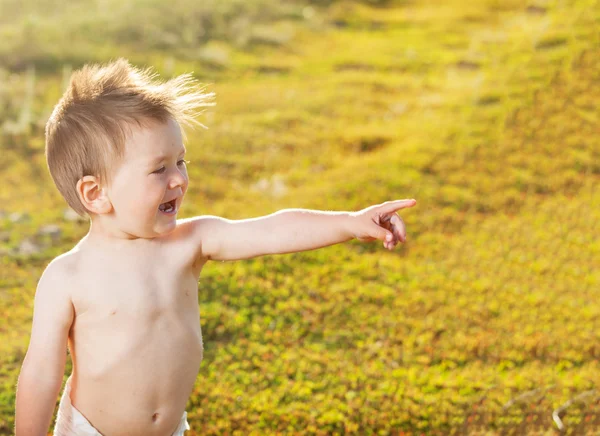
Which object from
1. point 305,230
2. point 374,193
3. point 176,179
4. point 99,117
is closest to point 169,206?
point 176,179

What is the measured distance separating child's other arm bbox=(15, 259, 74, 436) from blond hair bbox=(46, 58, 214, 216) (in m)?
0.29

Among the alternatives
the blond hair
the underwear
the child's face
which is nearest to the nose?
the child's face

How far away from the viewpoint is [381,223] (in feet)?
8.53

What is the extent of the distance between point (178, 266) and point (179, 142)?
0.42m

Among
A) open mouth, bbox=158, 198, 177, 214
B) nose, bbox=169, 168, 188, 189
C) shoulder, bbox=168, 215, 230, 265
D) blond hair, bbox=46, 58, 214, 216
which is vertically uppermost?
blond hair, bbox=46, 58, 214, 216

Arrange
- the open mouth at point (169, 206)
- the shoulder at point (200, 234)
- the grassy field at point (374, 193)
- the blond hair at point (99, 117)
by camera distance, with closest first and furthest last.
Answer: the blond hair at point (99, 117) → the open mouth at point (169, 206) → the shoulder at point (200, 234) → the grassy field at point (374, 193)

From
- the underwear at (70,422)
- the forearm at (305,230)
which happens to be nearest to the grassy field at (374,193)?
the underwear at (70,422)

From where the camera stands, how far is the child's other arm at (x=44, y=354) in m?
2.49

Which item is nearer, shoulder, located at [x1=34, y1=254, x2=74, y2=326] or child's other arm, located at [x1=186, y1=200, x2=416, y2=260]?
shoulder, located at [x1=34, y1=254, x2=74, y2=326]

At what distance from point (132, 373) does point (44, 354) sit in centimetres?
28

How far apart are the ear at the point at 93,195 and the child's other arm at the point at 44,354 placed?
212 mm

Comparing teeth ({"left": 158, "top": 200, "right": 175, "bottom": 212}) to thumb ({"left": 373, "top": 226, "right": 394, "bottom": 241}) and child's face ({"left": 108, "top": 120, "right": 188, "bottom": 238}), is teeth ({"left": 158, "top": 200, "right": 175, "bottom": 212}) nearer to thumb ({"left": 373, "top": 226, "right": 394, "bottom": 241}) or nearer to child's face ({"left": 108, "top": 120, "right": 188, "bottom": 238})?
child's face ({"left": 108, "top": 120, "right": 188, "bottom": 238})

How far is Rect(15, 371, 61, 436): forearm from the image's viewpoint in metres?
2.50

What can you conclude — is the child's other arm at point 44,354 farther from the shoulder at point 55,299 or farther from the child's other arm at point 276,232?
the child's other arm at point 276,232
